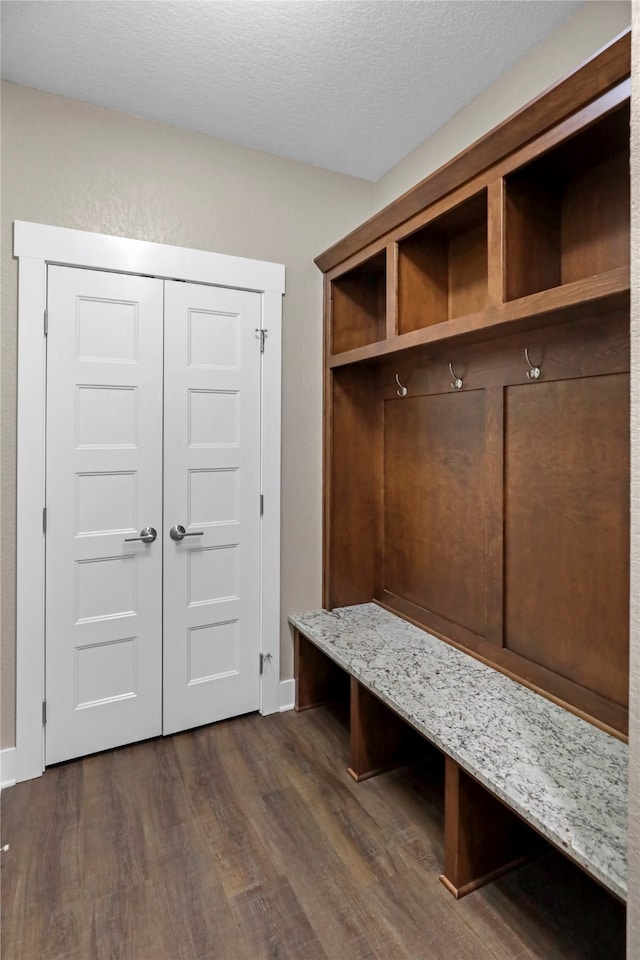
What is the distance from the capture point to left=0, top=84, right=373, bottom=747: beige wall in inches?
85.8

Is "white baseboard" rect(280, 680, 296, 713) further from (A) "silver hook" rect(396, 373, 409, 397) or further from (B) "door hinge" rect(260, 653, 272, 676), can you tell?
(A) "silver hook" rect(396, 373, 409, 397)

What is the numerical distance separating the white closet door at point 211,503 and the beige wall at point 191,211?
8.1 inches

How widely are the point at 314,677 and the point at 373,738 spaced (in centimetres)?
65

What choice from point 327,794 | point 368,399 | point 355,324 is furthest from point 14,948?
point 355,324

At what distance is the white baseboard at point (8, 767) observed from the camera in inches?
85.3

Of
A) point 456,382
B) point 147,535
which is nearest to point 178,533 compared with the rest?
point 147,535

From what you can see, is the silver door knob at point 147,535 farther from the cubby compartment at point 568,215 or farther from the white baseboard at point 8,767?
the cubby compartment at point 568,215

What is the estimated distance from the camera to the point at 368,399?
9.44 feet

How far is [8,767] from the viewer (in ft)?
7.16

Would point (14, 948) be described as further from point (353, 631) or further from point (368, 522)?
point (368, 522)

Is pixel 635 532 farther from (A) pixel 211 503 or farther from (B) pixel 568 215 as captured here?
(A) pixel 211 503

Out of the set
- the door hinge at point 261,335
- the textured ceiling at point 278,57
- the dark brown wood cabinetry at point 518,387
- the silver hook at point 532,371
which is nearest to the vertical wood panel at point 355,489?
the dark brown wood cabinetry at point 518,387

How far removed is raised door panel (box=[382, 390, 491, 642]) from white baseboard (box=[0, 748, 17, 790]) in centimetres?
183

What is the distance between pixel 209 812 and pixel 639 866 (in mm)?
1538
